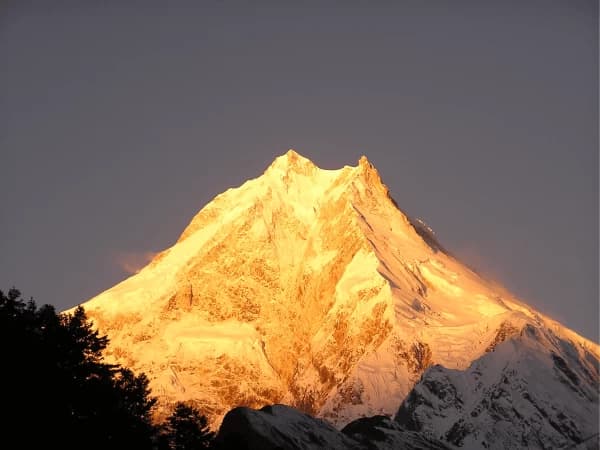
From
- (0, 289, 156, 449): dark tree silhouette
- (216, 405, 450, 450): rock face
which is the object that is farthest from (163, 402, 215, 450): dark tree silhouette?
(0, 289, 156, 449): dark tree silhouette

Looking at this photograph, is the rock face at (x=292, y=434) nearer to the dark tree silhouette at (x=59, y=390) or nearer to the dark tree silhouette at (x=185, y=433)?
the dark tree silhouette at (x=185, y=433)

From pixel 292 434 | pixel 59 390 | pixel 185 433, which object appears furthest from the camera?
pixel 292 434

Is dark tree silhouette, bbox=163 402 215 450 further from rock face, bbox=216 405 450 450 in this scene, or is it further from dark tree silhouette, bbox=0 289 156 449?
dark tree silhouette, bbox=0 289 156 449

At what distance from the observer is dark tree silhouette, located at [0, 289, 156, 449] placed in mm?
84750

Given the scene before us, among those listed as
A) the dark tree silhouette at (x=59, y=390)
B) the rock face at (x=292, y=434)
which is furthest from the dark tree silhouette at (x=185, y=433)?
the dark tree silhouette at (x=59, y=390)

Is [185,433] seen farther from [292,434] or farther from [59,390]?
[292,434]

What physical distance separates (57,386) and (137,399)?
9.35 meters

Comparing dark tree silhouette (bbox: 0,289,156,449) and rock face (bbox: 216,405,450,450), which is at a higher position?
rock face (bbox: 216,405,450,450)

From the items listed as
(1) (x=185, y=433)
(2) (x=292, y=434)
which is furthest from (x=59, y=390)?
(2) (x=292, y=434)

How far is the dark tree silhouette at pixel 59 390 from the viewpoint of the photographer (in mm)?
84750

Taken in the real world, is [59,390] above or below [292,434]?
below

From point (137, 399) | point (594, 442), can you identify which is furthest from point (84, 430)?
point (594, 442)

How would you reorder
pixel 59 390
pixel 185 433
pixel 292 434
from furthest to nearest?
pixel 292 434 → pixel 185 433 → pixel 59 390

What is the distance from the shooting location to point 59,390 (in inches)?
3487
